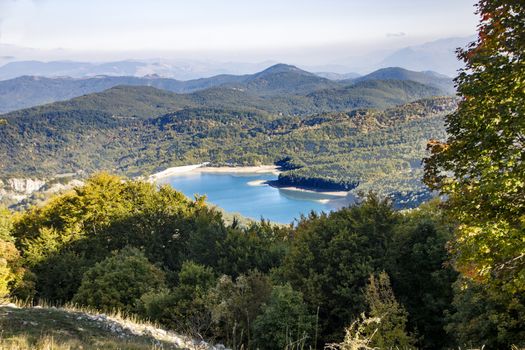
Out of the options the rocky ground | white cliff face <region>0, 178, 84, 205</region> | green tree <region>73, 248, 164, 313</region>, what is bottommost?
white cliff face <region>0, 178, 84, 205</region>

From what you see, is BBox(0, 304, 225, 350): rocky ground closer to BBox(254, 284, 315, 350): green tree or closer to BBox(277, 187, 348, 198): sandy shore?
BBox(254, 284, 315, 350): green tree

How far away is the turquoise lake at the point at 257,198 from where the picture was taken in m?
131

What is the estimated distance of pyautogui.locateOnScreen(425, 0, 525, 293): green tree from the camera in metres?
7.75

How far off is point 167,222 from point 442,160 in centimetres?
2778

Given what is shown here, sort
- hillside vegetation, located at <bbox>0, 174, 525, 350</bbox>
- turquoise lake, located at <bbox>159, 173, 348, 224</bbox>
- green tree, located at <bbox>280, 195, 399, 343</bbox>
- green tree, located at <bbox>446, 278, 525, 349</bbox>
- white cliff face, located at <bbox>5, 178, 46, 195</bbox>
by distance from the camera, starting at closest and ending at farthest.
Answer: green tree, located at <bbox>446, 278, 525, 349</bbox>, hillside vegetation, located at <bbox>0, 174, 525, 350</bbox>, green tree, located at <bbox>280, 195, 399, 343</bbox>, turquoise lake, located at <bbox>159, 173, 348, 224</bbox>, white cliff face, located at <bbox>5, 178, 46, 195</bbox>

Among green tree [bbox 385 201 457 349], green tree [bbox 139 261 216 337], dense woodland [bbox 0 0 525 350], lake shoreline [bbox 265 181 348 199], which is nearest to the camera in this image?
dense woodland [bbox 0 0 525 350]

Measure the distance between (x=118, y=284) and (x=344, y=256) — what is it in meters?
10.6

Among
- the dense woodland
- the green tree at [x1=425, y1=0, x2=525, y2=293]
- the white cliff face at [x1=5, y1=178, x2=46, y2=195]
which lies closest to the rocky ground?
the dense woodland

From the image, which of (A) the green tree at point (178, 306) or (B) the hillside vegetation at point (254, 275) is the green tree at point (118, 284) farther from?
(A) the green tree at point (178, 306)

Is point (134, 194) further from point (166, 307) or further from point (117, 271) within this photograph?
point (166, 307)

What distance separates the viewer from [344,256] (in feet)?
63.5

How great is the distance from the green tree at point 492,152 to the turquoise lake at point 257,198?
111m

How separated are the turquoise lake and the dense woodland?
89547 mm

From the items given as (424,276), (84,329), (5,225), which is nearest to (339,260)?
(424,276)
